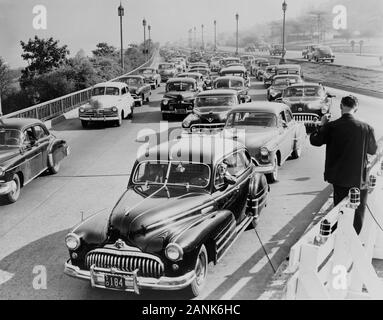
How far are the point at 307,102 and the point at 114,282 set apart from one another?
13002 mm

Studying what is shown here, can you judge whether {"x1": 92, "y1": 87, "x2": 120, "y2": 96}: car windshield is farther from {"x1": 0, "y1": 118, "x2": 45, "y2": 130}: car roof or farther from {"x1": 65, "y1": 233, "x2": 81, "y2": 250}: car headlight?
{"x1": 65, "y1": 233, "x2": 81, "y2": 250}: car headlight

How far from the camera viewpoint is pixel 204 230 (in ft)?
20.9

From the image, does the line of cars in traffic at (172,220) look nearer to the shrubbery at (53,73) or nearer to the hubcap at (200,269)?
the hubcap at (200,269)

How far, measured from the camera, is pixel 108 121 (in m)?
20.5

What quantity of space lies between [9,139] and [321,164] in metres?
7.42

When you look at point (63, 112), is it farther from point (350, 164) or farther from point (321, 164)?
point (350, 164)

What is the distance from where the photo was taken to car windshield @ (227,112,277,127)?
39.7 ft

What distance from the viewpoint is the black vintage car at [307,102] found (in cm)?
1672

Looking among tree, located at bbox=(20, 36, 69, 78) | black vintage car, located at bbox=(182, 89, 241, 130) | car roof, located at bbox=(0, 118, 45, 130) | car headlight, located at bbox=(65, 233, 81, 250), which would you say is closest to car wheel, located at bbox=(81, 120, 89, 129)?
black vintage car, located at bbox=(182, 89, 241, 130)

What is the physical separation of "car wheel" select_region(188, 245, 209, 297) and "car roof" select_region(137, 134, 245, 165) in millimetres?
1487

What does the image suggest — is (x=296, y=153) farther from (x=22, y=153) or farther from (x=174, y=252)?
(x=174, y=252)

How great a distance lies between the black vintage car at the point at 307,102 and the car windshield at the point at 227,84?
11.4 ft

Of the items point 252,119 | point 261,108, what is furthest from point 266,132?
point 261,108

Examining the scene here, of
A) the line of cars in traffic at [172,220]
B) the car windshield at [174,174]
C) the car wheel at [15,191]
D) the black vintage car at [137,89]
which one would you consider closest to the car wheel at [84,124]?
the black vintage car at [137,89]
